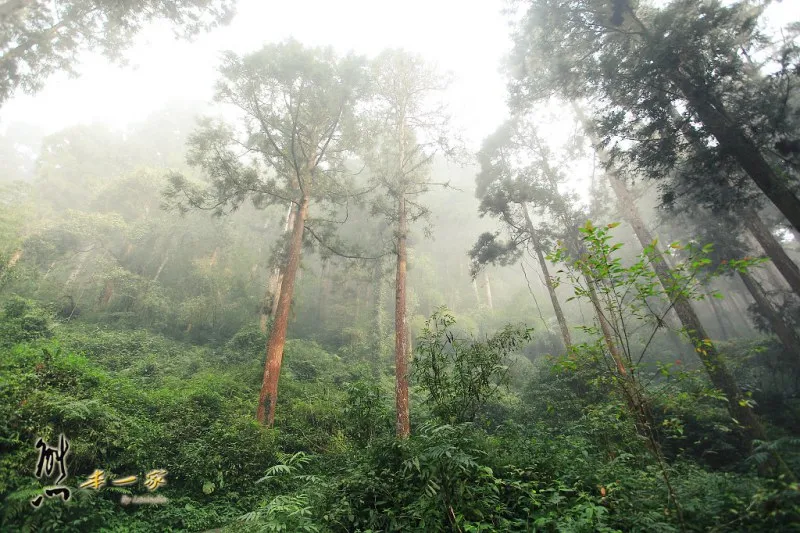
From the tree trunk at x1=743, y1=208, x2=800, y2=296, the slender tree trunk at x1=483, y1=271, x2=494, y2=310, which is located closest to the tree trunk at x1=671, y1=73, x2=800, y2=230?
the tree trunk at x1=743, y1=208, x2=800, y2=296

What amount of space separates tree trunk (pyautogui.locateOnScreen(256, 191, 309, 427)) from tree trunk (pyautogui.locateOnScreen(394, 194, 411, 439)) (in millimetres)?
3365

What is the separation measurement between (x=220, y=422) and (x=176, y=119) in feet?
139

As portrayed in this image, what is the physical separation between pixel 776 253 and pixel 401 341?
12.8m

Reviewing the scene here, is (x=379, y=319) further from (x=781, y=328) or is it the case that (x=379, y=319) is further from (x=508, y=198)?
(x=781, y=328)

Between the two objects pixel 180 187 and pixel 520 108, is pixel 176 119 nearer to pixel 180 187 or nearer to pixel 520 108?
pixel 180 187

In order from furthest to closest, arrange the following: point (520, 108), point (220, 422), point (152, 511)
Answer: point (520, 108) → point (220, 422) → point (152, 511)

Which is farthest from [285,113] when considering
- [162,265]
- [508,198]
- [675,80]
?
[162,265]

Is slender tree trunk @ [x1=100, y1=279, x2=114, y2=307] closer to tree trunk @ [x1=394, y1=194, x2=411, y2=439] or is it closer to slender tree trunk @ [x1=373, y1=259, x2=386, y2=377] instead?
slender tree trunk @ [x1=373, y1=259, x2=386, y2=377]

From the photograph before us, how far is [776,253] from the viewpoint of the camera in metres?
11.7

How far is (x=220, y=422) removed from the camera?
27.6ft

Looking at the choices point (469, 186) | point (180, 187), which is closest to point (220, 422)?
point (180, 187)


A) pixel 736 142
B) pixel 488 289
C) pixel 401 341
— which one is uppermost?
pixel 488 289

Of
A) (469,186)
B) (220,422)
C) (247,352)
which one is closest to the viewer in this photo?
(220,422)

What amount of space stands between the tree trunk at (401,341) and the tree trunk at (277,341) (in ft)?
11.0
